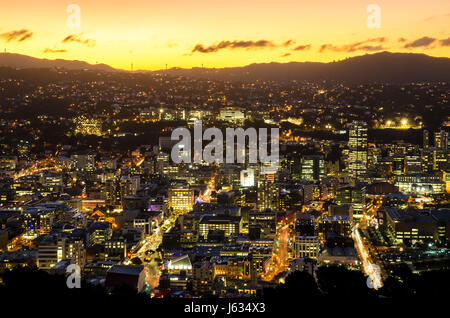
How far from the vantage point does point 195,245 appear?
11.1m

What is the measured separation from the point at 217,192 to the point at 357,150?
283 inches

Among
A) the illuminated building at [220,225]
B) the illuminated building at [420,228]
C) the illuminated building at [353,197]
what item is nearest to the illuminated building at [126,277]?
the illuminated building at [220,225]

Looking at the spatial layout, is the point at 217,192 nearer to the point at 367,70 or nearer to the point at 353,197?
the point at 353,197

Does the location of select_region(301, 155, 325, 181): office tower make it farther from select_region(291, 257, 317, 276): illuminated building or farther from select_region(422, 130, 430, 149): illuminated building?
select_region(291, 257, 317, 276): illuminated building

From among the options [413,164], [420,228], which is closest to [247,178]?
[413,164]

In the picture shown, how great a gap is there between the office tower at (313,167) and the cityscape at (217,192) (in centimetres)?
5

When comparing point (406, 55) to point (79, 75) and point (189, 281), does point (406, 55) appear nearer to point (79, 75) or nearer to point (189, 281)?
point (79, 75)

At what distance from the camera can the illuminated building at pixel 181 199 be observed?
1512 centimetres

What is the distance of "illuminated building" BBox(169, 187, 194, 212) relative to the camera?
15.1 meters

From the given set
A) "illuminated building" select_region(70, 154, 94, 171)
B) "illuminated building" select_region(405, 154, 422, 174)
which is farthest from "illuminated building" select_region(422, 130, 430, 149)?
"illuminated building" select_region(70, 154, 94, 171)

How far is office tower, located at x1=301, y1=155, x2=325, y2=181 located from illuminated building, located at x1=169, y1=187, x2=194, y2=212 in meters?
5.01

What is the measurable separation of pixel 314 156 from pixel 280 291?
47.6 feet

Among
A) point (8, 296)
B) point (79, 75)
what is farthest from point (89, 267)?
point (79, 75)

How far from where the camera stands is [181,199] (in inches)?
599
